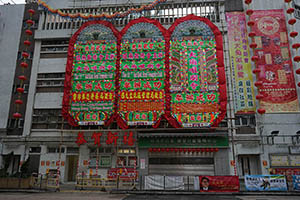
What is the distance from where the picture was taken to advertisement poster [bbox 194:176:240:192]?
16062mm

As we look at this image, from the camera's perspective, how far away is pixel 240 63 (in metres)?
23.5

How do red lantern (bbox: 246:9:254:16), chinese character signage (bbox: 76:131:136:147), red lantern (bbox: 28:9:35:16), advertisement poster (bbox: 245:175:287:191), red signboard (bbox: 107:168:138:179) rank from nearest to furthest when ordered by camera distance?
advertisement poster (bbox: 245:175:287:191)
red signboard (bbox: 107:168:138:179)
chinese character signage (bbox: 76:131:136:147)
red lantern (bbox: 246:9:254:16)
red lantern (bbox: 28:9:35:16)

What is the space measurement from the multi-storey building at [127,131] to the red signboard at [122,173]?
1.54 feet

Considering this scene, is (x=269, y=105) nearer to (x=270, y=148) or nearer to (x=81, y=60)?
(x=270, y=148)

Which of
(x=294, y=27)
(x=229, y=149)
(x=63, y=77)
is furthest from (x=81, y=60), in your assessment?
(x=294, y=27)

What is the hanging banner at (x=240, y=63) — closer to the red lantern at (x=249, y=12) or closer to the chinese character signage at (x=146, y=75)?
the red lantern at (x=249, y=12)

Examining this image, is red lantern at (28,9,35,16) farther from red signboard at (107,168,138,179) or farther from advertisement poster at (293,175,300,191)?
advertisement poster at (293,175,300,191)

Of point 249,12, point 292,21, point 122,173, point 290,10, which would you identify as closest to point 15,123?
point 122,173

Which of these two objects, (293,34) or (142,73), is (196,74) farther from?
(293,34)

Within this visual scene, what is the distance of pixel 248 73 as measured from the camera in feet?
75.8

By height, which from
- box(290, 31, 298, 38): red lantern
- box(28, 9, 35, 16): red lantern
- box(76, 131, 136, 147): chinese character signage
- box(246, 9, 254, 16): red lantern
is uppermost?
box(28, 9, 35, 16): red lantern

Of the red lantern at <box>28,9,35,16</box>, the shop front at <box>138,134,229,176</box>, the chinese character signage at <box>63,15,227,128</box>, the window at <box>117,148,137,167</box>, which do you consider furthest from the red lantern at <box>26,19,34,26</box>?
the shop front at <box>138,134,229,176</box>

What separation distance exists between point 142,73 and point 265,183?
520 inches

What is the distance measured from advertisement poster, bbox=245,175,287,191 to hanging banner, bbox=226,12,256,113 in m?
7.21
